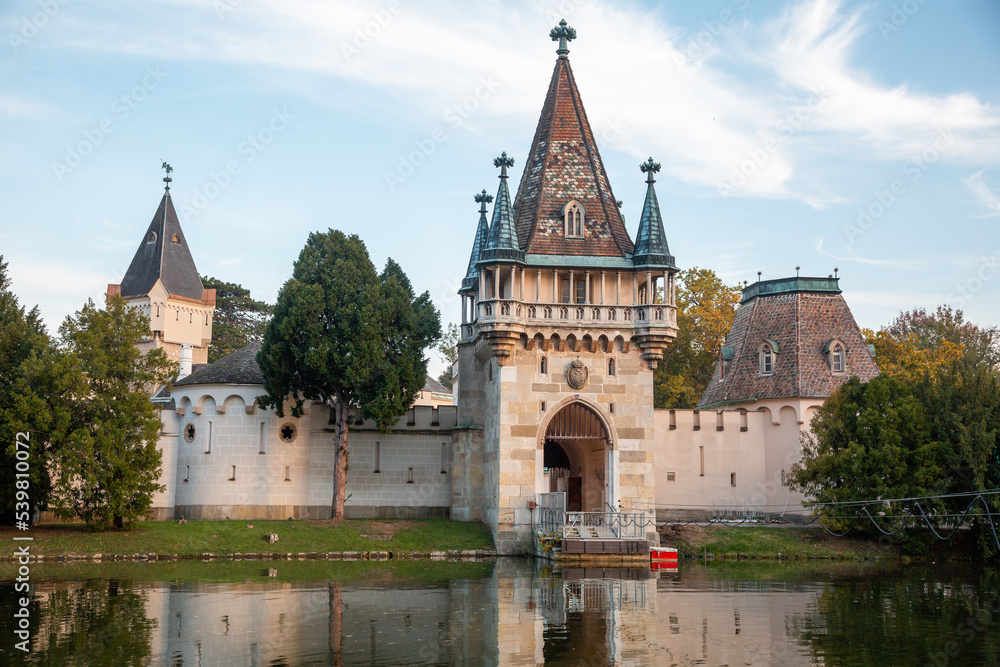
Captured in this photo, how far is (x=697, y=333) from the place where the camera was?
59.7m

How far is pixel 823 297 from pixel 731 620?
101 ft

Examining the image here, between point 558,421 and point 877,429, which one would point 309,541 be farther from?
point 877,429

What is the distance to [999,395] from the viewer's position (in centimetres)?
3891

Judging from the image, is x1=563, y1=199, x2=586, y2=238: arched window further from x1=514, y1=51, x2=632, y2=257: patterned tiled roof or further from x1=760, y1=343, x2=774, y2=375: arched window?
x1=760, y1=343, x2=774, y2=375: arched window

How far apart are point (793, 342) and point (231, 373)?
24807 millimetres

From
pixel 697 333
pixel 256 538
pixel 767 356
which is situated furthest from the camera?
pixel 697 333

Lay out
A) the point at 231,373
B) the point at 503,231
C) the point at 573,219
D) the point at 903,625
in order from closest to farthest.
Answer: the point at 903,625 → the point at 503,231 → the point at 573,219 → the point at 231,373

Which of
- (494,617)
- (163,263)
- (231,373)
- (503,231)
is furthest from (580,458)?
(163,263)

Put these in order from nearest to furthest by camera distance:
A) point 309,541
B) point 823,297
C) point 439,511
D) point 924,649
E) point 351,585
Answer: point 924,649 < point 351,585 < point 309,541 < point 439,511 < point 823,297

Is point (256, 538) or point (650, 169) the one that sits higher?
point (650, 169)

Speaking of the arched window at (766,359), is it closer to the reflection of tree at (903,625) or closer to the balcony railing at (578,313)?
the balcony railing at (578,313)

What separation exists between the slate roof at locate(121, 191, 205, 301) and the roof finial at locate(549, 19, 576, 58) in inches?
1772

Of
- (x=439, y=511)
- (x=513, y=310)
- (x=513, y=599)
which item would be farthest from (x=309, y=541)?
(x=513, y=599)

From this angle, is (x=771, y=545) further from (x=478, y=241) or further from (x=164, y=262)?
(x=164, y=262)
